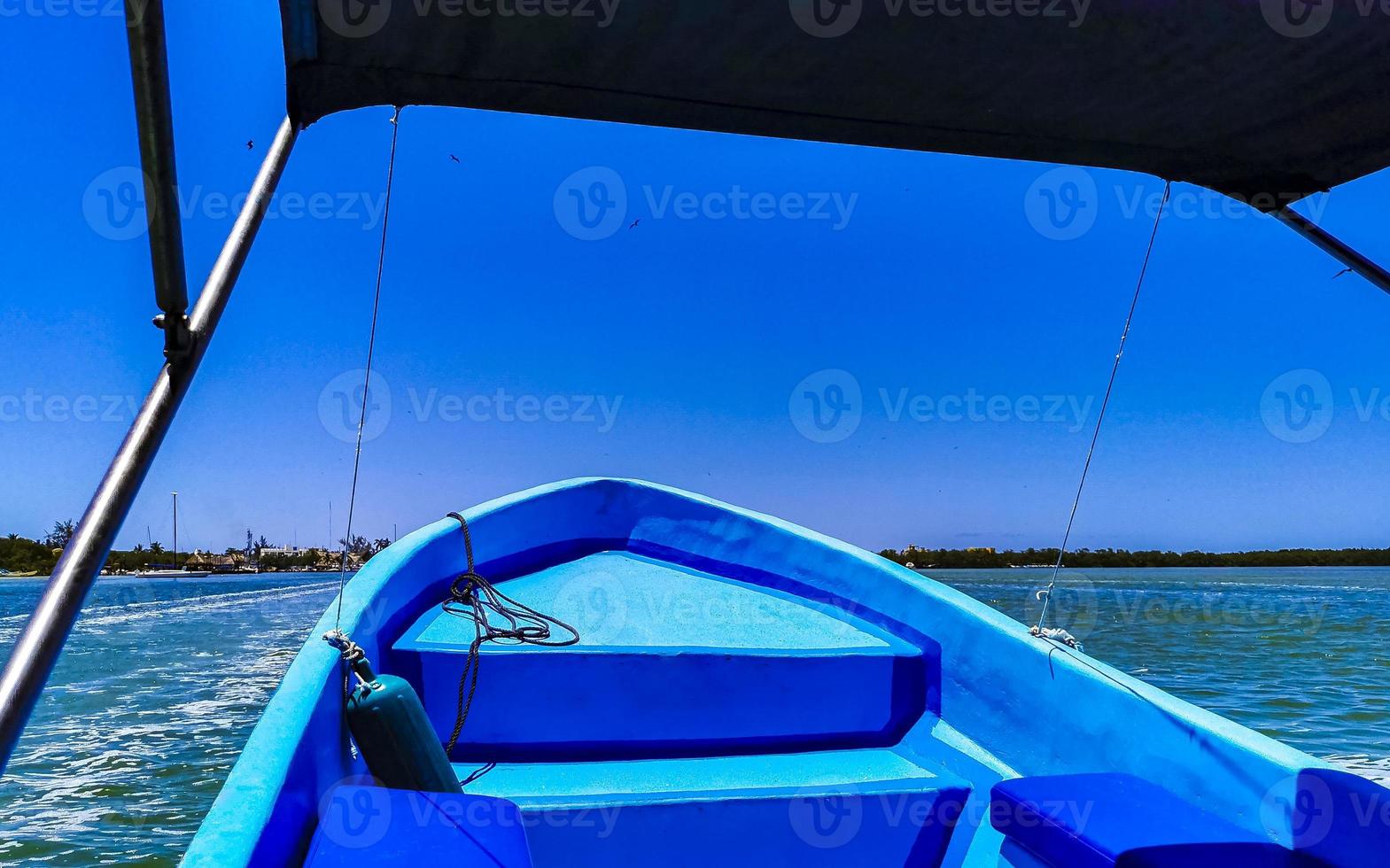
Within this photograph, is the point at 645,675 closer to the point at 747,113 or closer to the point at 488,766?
the point at 488,766

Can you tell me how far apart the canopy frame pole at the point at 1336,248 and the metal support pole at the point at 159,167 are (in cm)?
203

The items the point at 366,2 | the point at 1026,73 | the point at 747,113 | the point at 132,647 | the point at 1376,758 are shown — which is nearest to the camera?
the point at 366,2

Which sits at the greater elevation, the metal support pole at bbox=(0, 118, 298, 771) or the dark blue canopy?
the dark blue canopy

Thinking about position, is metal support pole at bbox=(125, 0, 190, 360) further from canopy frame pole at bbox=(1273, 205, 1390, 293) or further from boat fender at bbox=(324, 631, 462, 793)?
canopy frame pole at bbox=(1273, 205, 1390, 293)

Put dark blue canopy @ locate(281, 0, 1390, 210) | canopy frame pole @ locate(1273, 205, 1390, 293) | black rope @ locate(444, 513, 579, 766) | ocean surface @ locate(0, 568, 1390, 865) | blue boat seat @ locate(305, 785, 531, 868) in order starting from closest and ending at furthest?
blue boat seat @ locate(305, 785, 531, 868), dark blue canopy @ locate(281, 0, 1390, 210), canopy frame pole @ locate(1273, 205, 1390, 293), black rope @ locate(444, 513, 579, 766), ocean surface @ locate(0, 568, 1390, 865)

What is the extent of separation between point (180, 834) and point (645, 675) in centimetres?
404

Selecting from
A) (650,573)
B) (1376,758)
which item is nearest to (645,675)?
(650,573)

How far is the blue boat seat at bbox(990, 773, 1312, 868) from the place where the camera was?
4.02 ft

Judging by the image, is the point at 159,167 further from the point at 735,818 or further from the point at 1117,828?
the point at 735,818

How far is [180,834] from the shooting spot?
4754 millimetres

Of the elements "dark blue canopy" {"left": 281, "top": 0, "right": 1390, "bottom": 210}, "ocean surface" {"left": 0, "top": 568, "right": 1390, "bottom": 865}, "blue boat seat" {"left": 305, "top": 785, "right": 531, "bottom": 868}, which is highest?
"dark blue canopy" {"left": 281, "top": 0, "right": 1390, "bottom": 210}

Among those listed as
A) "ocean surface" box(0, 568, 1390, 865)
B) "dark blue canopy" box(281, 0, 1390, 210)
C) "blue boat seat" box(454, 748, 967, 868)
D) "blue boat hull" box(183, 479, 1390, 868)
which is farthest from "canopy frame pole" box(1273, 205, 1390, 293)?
"ocean surface" box(0, 568, 1390, 865)

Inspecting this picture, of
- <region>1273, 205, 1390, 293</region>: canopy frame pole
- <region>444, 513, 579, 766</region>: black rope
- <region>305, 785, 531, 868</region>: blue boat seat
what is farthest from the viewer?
<region>444, 513, 579, 766</region>: black rope

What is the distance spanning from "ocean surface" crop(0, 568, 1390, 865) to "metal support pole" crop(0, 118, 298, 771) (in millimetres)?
2576
